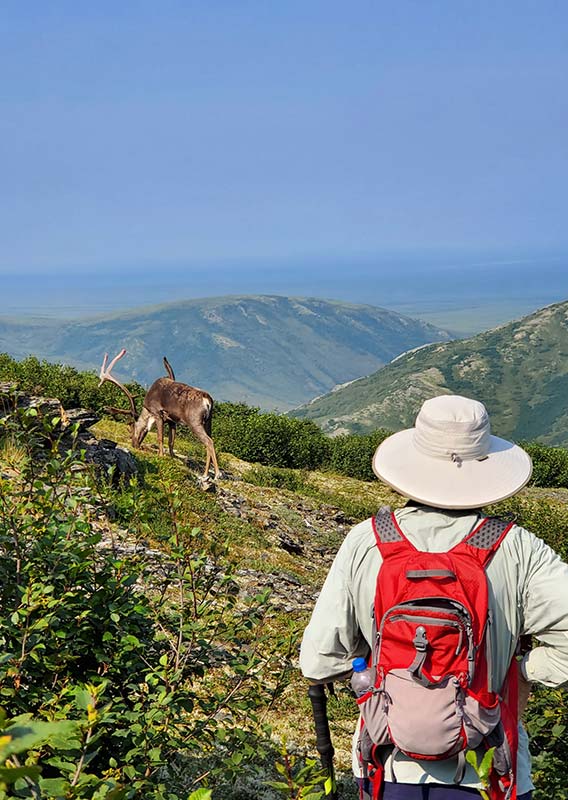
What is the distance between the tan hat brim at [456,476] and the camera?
133 inches

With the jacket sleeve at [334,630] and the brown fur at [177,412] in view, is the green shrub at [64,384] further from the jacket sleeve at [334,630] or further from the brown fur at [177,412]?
the jacket sleeve at [334,630]

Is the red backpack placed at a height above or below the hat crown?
below

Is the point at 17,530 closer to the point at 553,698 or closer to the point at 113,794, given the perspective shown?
the point at 113,794

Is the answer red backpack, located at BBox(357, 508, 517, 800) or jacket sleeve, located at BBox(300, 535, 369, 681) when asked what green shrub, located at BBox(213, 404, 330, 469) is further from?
red backpack, located at BBox(357, 508, 517, 800)

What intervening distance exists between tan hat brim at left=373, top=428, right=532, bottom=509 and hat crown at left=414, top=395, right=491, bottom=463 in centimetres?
4

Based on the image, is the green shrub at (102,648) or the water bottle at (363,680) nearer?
the water bottle at (363,680)

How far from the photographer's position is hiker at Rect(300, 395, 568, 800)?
311 cm

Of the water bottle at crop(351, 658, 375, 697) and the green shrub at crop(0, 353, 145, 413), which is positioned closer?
the water bottle at crop(351, 658, 375, 697)

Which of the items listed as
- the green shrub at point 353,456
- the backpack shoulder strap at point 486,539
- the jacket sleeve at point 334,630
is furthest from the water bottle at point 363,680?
the green shrub at point 353,456

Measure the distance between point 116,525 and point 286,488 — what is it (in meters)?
12.8

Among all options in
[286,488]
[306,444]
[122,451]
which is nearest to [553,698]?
[122,451]

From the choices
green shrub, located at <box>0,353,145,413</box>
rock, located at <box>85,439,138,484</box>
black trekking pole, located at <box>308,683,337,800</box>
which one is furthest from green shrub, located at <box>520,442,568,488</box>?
black trekking pole, located at <box>308,683,337,800</box>

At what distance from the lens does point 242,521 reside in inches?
630

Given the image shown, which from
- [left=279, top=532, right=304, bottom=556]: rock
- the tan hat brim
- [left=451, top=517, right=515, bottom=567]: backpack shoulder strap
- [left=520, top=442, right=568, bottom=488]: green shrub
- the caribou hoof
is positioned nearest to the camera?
[left=451, top=517, right=515, bottom=567]: backpack shoulder strap
